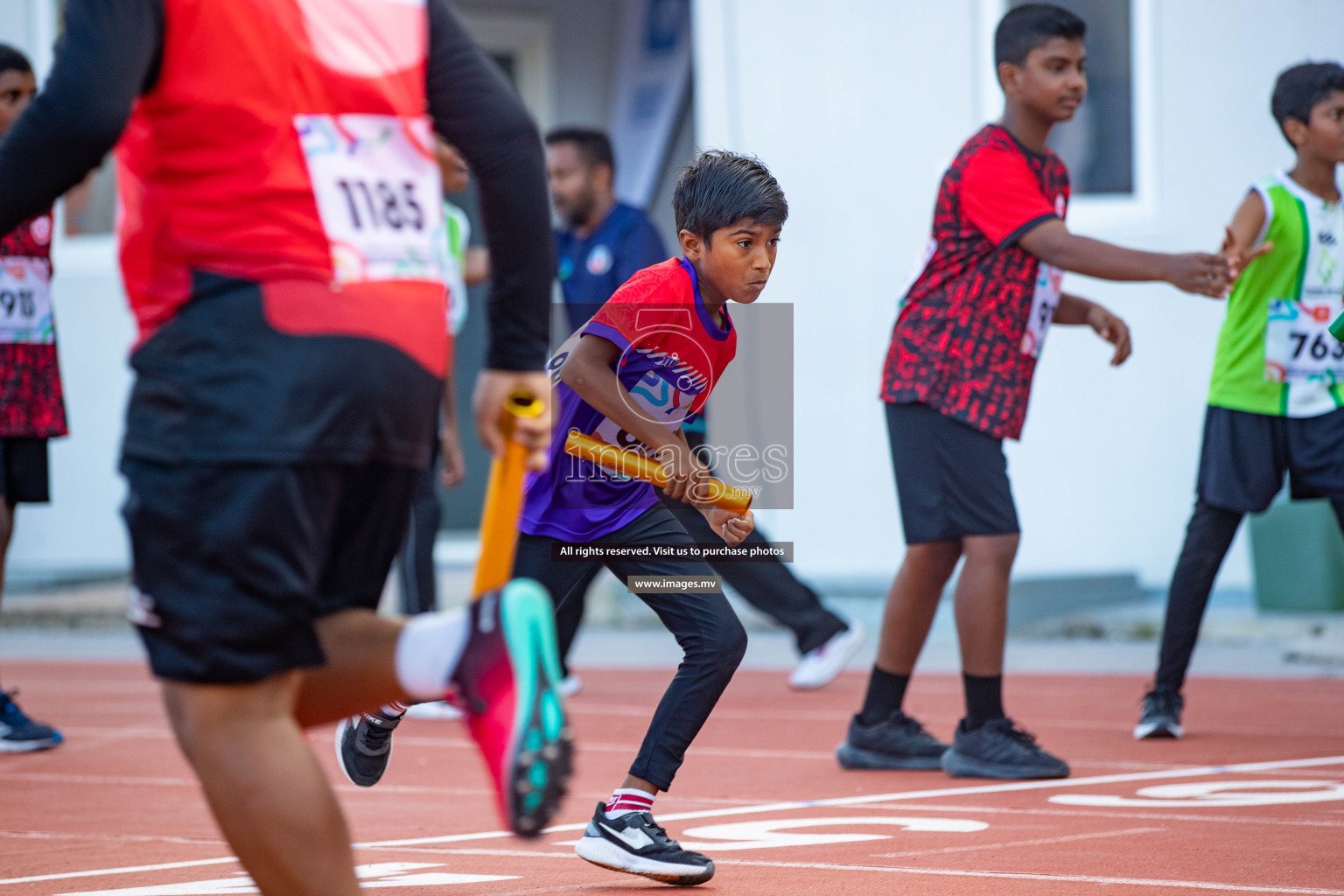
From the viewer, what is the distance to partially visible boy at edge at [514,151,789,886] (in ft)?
11.7

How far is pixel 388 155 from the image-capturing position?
222cm

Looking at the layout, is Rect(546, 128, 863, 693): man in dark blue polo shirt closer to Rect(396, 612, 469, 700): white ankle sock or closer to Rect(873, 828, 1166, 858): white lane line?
Rect(873, 828, 1166, 858): white lane line

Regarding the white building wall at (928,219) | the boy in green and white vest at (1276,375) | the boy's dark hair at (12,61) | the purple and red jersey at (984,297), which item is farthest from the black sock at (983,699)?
the white building wall at (928,219)

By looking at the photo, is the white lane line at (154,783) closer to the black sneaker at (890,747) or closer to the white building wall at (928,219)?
the black sneaker at (890,747)

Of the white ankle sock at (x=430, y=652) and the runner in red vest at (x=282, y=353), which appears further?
the white ankle sock at (x=430, y=652)

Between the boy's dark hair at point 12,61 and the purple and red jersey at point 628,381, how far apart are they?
2.70 metres

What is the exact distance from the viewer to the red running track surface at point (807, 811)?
11.1 feet

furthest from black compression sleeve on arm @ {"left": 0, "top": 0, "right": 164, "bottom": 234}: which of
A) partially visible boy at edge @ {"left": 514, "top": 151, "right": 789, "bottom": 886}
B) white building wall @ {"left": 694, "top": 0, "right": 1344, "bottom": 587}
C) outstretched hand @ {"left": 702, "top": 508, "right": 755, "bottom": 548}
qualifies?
white building wall @ {"left": 694, "top": 0, "right": 1344, "bottom": 587}

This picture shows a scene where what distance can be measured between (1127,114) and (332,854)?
7839 millimetres

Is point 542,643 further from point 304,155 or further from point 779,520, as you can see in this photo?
point 779,520

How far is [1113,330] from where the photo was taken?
495cm

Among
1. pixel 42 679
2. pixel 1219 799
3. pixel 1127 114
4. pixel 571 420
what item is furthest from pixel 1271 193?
pixel 42 679

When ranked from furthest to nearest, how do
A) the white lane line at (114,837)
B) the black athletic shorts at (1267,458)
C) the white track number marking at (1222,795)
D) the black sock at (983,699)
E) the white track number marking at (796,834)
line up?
1. the black athletic shorts at (1267,458)
2. the black sock at (983,699)
3. the white track number marking at (1222,795)
4. the white lane line at (114,837)
5. the white track number marking at (796,834)

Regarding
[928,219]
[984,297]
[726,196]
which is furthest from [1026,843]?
[928,219]
